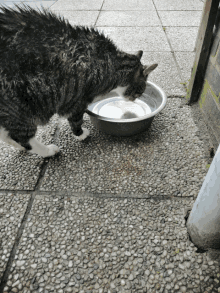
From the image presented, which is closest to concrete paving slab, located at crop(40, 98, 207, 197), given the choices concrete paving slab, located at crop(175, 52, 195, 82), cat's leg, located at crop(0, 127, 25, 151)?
cat's leg, located at crop(0, 127, 25, 151)

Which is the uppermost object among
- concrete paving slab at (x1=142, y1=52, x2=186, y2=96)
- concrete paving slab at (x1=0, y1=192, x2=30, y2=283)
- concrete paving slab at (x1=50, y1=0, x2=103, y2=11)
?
concrete paving slab at (x1=50, y1=0, x2=103, y2=11)

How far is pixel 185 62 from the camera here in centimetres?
375

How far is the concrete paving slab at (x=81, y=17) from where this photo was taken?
16.6 ft

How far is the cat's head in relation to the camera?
2.18 m

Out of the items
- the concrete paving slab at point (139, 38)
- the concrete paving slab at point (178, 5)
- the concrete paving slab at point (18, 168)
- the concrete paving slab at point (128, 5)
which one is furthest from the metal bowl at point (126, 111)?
the concrete paving slab at point (178, 5)

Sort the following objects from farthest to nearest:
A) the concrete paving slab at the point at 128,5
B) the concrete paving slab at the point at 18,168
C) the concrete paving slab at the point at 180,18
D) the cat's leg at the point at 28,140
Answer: the concrete paving slab at the point at 128,5
the concrete paving slab at the point at 180,18
the concrete paving slab at the point at 18,168
the cat's leg at the point at 28,140

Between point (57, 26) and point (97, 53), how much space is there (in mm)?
410

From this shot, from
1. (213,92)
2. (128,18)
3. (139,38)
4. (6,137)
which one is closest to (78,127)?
(6,137)

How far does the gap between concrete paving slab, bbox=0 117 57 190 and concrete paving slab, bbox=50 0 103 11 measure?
5.09 m

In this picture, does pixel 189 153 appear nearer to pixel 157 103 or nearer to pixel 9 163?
pixel 157 103

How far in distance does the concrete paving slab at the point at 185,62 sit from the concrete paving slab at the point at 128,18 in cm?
158

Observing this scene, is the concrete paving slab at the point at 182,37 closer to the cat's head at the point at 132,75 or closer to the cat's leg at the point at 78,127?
the cat's head at the point at 132,75

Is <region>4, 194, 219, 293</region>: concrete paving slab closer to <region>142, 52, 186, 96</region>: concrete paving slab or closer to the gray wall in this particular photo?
the gray wall

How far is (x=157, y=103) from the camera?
8.88 ft
